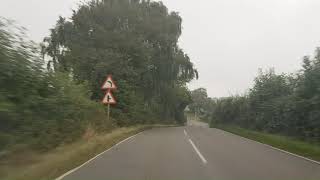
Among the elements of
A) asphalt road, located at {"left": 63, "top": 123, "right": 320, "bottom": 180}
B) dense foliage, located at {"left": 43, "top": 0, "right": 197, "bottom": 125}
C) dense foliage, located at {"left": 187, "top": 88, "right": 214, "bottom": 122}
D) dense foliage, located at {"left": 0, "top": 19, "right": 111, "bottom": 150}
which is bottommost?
asphalt road, located at {"left": 63, "top": 123, "right": 320, "bottom": 180}

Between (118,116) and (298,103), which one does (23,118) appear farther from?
(118,116)

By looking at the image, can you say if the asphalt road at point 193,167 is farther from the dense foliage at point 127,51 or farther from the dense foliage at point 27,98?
the dense foliage at point 127,51

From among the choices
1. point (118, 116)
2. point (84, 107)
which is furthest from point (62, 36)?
point (84, 107)

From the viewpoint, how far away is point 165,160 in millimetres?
19281

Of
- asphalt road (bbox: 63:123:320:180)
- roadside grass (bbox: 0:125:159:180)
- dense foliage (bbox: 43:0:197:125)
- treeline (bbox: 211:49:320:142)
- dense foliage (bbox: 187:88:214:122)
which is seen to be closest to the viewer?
roadside grass (bbox: 0:125:159:180)

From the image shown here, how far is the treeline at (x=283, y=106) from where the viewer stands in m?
27.2

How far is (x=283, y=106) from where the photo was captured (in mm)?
36938

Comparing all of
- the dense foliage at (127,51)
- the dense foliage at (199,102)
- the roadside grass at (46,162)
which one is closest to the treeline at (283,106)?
the dense foliage at (127,51)

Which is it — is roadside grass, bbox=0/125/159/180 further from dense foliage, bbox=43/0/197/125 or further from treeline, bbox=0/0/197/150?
dense foliage, bbox=43/0/197/125

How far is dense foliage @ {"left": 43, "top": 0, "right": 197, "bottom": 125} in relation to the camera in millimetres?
44625

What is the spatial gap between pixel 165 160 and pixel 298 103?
11.7 m

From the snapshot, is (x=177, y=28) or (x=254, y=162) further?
(x=177, y=28)

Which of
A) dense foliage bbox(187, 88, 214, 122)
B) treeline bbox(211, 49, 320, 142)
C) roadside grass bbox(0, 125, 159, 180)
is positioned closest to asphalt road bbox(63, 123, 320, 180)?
roadside grass bbox(0, 125, 159, 180)

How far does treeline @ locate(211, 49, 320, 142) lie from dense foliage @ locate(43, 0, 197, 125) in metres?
8.69
